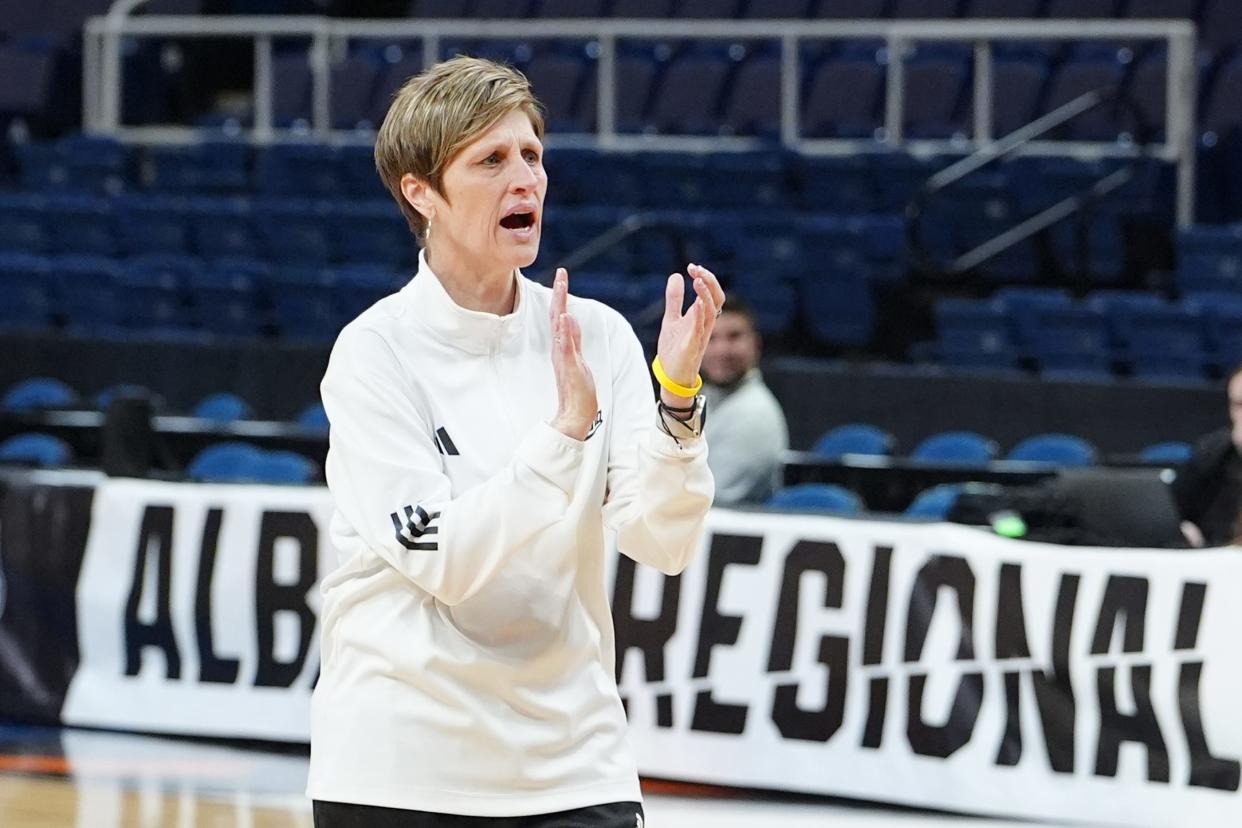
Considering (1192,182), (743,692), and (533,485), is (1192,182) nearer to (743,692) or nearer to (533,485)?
(743,692)

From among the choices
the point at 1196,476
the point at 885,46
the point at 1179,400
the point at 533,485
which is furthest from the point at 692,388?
the point at 885,46

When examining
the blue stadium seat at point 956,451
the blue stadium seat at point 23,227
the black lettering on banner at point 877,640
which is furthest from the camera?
the blue stadium seat at point 23,227

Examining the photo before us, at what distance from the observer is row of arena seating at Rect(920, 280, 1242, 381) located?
1042 cm

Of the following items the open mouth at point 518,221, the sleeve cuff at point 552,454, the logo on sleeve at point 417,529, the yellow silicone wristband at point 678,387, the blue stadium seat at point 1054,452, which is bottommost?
the blue stadium seat at point 1054,452

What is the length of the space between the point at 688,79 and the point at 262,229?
122 inches

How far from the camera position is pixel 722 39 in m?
15.1

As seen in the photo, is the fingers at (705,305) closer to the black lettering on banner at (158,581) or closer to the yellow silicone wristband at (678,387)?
the yellow silicone wristband at (678,387)

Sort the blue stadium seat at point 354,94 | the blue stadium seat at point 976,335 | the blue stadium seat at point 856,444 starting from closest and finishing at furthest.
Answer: the blue stadium seat at point 856,444, the blue stadium seat at point 976,335, the blue stadium seat at point 354,94

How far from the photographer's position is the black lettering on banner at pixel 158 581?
6984mm

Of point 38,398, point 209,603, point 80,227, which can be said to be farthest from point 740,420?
point 80,227

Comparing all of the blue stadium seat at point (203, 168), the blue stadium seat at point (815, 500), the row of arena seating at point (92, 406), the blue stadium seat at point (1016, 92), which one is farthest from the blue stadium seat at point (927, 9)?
the blue stadium seat at point (815, 500)

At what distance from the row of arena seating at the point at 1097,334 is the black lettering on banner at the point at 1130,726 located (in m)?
4.77

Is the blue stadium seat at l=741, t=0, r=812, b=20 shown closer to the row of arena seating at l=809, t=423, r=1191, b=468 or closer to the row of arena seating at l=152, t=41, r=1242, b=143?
the row of arena seating at l=152, t=41, r=1242, b=143

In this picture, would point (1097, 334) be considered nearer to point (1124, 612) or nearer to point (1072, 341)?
point (1072, 341)
